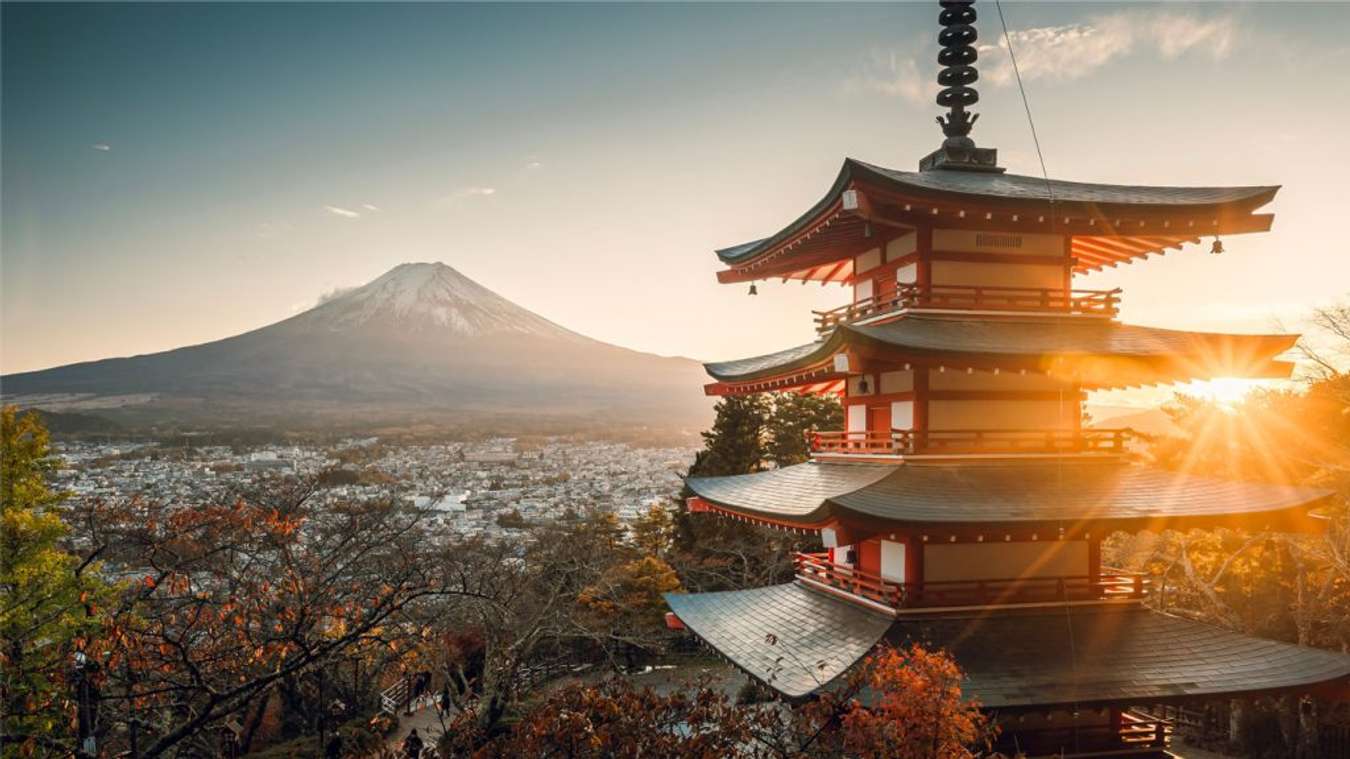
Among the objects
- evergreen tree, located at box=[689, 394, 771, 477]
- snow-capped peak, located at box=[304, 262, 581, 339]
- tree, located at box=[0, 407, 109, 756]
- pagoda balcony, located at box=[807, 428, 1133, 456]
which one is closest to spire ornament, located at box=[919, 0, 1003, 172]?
pagoda balcony, located at box=[807, 428, 1133, 456]

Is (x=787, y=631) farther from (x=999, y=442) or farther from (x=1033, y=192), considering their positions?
(x=1033, y=192)

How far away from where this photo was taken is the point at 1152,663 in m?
9.72

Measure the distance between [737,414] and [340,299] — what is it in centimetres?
11006

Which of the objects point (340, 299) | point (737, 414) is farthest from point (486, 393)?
point (737, 414)

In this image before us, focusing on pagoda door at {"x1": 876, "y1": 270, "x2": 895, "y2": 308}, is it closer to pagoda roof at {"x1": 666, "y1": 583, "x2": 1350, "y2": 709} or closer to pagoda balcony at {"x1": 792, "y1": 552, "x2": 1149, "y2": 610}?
pagoda balcony at {"x1": 792, "y1": 552, "x2": 1149, "y2": 610}

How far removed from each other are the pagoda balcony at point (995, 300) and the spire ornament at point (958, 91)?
245 centimetres

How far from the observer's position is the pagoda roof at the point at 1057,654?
29.9 feet

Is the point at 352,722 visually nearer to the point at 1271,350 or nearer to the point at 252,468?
the point at 1271,350

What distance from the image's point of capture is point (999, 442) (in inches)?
437

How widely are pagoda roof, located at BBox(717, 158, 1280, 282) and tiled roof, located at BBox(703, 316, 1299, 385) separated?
1361mm

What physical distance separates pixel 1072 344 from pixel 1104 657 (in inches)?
156

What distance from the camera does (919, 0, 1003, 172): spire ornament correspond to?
41.3 feet

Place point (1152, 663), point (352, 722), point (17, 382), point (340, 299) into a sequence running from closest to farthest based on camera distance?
point (1152, 663) → point (352, 722) → point (17, 382) → point (340, 299)

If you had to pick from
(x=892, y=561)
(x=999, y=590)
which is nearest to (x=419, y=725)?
(x=892, y=561)
